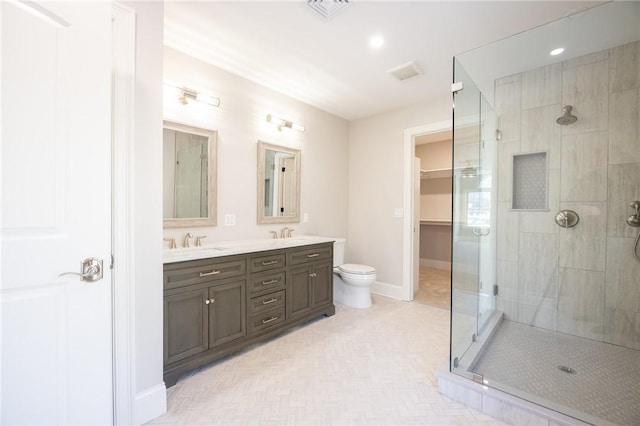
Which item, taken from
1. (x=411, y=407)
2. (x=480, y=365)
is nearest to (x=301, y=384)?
(x=411, y=407)

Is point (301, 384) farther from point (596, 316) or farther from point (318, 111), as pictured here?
point (318, 111)

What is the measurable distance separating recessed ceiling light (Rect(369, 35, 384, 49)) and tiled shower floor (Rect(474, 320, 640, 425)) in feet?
8.39

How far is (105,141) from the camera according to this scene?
3.67 ft

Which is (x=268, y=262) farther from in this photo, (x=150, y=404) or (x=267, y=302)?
(x=150, y=404)

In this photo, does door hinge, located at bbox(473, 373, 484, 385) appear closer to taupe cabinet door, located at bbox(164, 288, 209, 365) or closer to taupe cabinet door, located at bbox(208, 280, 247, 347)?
taupe cabinet door, located at bbox(208, 280, 247, 347)

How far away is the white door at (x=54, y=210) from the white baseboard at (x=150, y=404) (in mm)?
370

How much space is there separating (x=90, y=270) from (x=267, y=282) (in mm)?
1437

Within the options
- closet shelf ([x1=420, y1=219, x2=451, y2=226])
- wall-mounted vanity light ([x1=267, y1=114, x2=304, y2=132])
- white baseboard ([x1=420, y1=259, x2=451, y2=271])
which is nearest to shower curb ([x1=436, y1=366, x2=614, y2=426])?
wall-mounted vanity light ([x1=267, y1=114, x2=304, y2=132])

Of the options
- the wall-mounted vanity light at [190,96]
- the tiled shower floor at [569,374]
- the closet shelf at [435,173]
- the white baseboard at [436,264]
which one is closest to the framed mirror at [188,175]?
the wall-mounted vanity light at [190,96]

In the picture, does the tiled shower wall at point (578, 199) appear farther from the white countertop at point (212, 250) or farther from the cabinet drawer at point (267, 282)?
the cabinet drawer at point (267, 282)

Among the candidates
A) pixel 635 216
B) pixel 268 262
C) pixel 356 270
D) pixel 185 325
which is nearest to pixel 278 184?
pixel 268 262

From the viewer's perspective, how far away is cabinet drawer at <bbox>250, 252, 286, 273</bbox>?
229 centimetres

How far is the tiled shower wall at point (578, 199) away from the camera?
89.1 inches

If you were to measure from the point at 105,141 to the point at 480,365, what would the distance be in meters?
2.55
